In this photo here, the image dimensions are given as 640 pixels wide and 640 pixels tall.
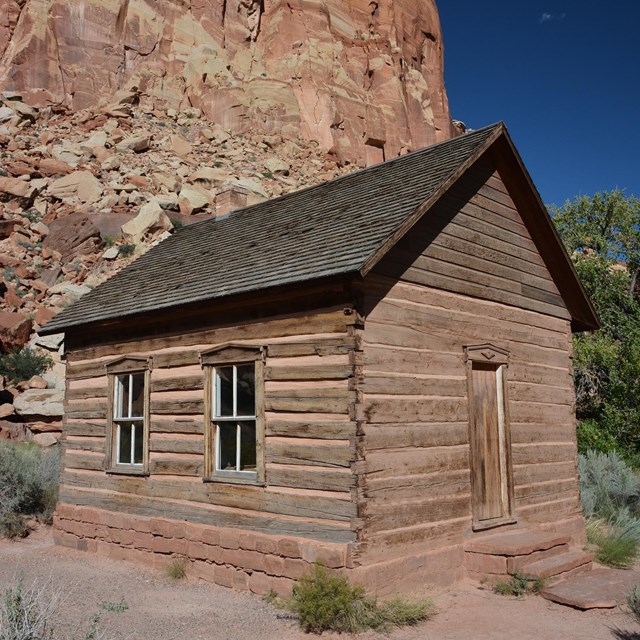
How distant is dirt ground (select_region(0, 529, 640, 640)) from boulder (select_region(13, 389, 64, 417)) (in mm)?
10796

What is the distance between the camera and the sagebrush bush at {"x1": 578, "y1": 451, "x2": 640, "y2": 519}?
12500 mm

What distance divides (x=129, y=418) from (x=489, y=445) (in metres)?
5.46

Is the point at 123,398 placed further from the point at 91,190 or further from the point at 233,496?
the point at 91,190

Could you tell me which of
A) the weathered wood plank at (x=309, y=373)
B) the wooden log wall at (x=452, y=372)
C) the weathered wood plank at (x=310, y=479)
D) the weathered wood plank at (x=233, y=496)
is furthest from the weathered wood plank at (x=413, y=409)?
the weathered wood plank at (x=233, y=496)

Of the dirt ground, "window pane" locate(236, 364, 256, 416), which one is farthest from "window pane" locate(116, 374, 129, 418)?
"window pane" locate(236, 364, 256, 416)

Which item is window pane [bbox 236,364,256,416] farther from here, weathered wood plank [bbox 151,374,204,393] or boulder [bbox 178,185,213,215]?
boulder [bbox 178,185,213,215]

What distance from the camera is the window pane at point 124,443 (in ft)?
35.7

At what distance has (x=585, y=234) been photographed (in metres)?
27.3

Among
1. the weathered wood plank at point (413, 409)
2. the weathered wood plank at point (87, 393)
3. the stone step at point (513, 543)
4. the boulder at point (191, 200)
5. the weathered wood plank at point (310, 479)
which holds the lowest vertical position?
the stone step at point (513, 543)

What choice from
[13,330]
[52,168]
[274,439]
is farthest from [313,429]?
[52,168]

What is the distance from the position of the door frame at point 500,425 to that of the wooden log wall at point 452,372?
5.7 inches

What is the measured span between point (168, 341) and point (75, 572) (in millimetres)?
3509

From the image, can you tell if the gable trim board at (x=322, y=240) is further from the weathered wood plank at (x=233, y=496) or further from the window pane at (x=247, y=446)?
the weathered wood plank at (x=233, y=496)

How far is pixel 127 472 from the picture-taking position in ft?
34.4
